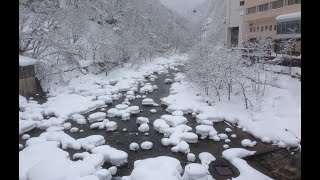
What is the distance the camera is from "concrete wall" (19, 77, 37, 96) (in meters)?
14.9

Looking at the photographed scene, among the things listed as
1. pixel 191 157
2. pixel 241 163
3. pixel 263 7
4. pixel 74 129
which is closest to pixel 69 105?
pixel 74 129

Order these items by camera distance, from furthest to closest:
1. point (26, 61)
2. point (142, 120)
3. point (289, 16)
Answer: point (289, 16)
point (26, 61)
point (142, 120)

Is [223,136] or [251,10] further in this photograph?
[251,10]

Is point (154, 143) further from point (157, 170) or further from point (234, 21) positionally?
point (234, 21)

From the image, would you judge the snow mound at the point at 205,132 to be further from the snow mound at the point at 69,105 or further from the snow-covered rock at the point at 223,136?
the snow mound at the point at 69,105

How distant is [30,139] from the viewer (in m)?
9.32

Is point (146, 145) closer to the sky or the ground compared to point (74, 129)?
closer to the ground

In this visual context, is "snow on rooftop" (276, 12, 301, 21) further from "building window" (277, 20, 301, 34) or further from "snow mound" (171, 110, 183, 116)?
"snow mound" (171, 110, 183, 116)

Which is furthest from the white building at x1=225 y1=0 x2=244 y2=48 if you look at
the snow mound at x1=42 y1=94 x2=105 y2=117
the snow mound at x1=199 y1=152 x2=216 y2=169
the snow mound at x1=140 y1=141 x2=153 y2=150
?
the snow mound at x1=199 y1=152 x2=216 y2=169

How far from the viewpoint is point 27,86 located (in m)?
15.3

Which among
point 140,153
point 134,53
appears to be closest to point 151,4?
point 134,53

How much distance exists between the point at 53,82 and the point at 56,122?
24.5 feet
